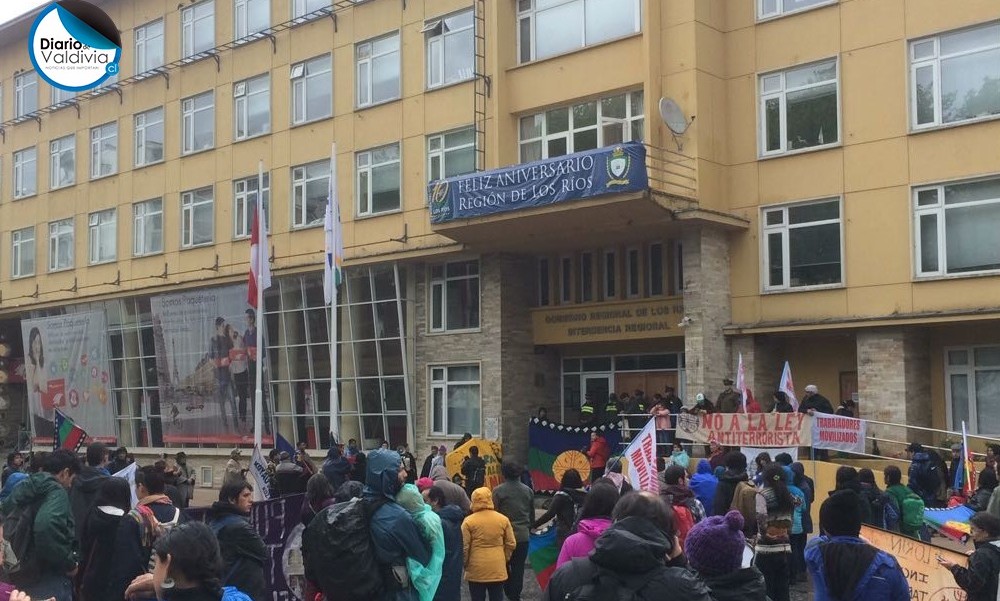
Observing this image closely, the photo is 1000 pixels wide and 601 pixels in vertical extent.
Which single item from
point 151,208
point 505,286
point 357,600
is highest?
point 151,208

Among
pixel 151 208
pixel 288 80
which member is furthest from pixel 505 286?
pixel 151 208

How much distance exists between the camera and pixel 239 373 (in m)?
34.2

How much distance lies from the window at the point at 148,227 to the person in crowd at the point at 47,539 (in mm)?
29665

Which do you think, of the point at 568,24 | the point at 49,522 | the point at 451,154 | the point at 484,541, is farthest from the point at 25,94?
the point at 49,522

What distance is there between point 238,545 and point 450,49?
23.0m

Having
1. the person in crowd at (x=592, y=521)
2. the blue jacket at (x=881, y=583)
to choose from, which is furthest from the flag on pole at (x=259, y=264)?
the blue jacket at (x=881, y=583)

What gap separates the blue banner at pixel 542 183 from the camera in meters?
22.5

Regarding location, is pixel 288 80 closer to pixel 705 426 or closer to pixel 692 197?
pixel 692 197

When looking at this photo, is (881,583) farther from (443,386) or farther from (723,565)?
(443,386)

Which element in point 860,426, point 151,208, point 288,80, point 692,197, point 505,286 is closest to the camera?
point 860,426

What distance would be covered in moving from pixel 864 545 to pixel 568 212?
57.6 ft

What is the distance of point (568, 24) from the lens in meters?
26.3

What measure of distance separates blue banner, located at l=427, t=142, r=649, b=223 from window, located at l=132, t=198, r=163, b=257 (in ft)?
46.8

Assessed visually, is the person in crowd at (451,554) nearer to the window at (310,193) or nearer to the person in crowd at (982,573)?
the person in crowd at (982,573)
